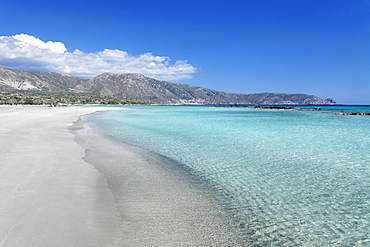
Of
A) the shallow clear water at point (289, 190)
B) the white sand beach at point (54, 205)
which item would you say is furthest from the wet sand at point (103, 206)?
the shallow clear water at point (289, 190)

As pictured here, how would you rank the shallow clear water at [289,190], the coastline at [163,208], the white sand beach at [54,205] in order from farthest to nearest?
the shallow clear water at [289,190], the coastline at [163,208], the white sand beach at [54,205]

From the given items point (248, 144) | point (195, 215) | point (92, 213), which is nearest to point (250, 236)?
point (195, 215)

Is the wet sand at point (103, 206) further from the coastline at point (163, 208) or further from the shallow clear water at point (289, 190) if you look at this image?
the shallow clear water at point (289, 190)

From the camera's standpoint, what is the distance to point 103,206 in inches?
236

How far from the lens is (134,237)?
179 inches

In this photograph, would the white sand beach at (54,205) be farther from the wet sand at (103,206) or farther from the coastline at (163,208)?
the coastline at (163,208)

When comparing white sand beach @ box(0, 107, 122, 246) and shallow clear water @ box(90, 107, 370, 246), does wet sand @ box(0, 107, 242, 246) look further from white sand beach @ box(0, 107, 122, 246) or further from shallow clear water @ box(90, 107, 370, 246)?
shallow clear water @ box(90, 107, 370, 246)

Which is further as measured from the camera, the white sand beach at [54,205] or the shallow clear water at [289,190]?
the shallow clear water at [289,190]

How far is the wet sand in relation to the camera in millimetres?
4492

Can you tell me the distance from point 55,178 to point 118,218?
12.6 feet

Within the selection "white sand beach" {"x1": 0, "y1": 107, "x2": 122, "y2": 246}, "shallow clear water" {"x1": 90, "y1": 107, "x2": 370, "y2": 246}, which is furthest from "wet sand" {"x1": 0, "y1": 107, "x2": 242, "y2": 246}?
"shallow clear water" {"x1": 90, "y1": 107, "x2": 370, "y2": 246}

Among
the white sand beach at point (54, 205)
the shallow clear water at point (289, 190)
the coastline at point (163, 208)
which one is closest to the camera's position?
the white sand beach at point (54, 205)

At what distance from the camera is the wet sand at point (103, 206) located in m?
4.49

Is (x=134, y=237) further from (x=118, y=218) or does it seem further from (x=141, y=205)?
(x=141, y=205)
